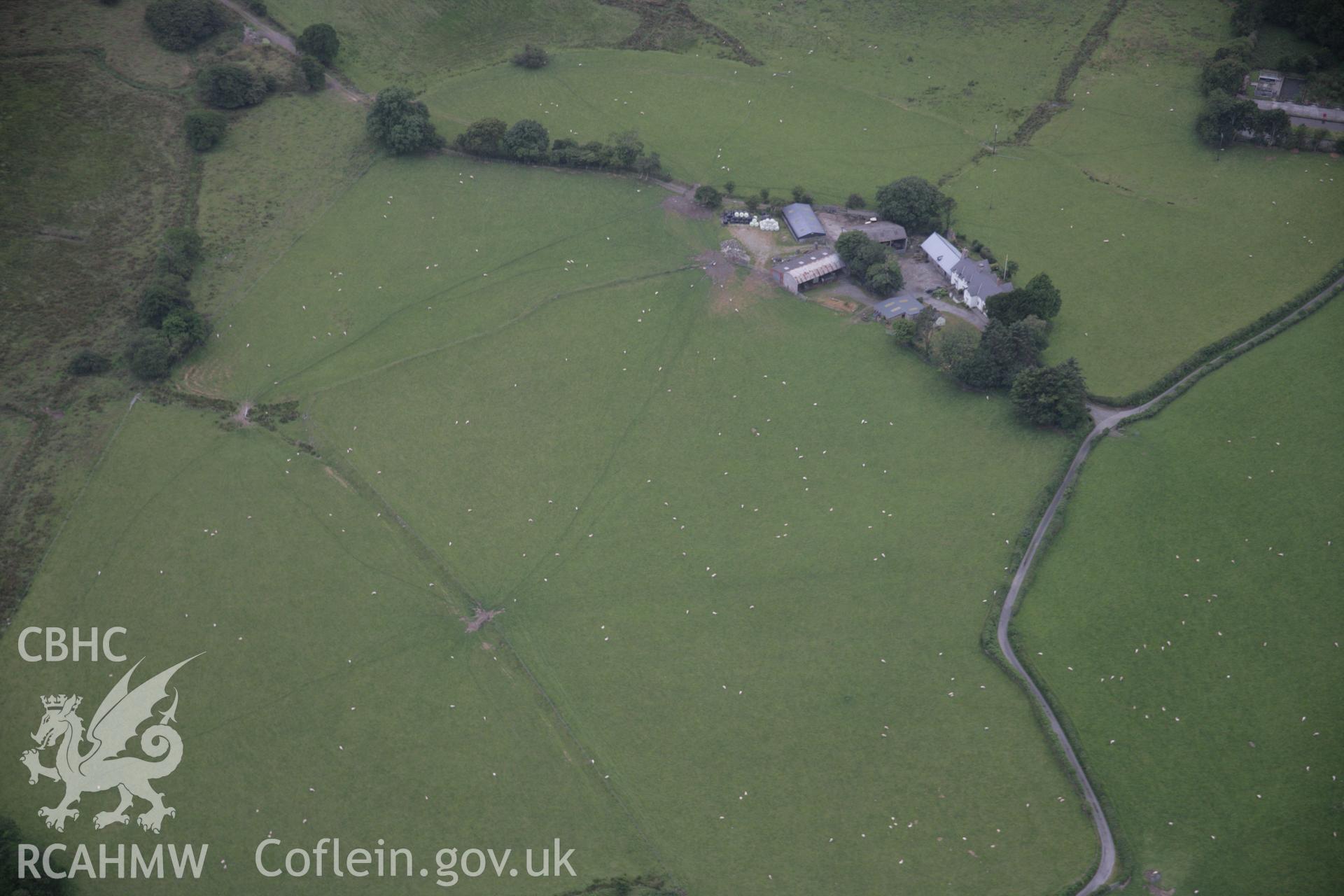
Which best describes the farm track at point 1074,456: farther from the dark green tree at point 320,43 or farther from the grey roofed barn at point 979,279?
the grey roofed barn at point 979,279

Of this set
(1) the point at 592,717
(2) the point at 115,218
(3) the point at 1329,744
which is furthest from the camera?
(2) the point at 115,218

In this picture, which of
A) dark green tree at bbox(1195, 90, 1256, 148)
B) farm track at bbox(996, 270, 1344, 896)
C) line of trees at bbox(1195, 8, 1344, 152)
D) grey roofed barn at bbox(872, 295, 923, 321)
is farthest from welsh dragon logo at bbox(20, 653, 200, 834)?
line of trees at bbox(1195, 8, 1344, 152)

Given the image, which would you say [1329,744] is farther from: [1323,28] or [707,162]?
[1323,28]

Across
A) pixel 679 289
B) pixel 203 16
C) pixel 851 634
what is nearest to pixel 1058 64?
pixel 679 289

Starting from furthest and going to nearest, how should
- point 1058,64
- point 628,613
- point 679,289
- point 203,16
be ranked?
point 203,16
point 1058,64
point 679,289
point 628,613

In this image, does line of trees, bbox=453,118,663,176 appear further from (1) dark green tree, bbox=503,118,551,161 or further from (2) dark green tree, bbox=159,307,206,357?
(2) dark green tree, bbox=159,307,206,357

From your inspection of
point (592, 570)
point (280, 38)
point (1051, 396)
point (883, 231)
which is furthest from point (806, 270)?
point (280, 38)
